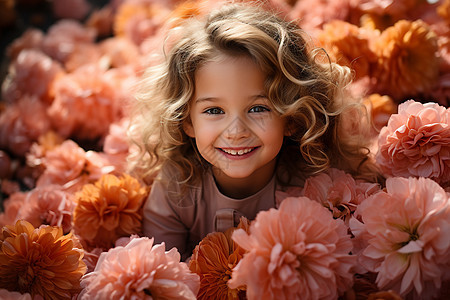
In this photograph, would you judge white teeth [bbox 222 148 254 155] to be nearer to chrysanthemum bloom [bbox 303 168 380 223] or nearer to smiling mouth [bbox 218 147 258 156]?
smiling mouth [bbox 218 147 258 156]

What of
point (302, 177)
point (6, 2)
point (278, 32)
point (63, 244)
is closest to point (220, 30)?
point (278, 32)

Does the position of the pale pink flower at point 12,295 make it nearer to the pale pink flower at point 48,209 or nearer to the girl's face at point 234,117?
the pale pink flower at point 48,209

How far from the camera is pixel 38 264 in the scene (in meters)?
0.88

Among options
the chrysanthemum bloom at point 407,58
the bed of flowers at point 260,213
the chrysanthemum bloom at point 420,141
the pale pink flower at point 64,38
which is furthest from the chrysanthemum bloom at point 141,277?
the pale pink flower at point 64,38

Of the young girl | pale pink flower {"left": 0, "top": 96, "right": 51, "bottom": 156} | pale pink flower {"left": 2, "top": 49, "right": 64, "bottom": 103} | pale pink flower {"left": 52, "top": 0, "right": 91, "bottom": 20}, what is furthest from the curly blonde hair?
pale pink flower {"left": 52, "top": 0, "right": 91, "bottom": 20}

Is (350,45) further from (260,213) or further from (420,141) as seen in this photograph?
(260,213)

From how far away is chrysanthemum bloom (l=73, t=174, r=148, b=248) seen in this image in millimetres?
1107

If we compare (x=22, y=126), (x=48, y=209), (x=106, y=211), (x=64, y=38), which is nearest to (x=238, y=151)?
(x=106, y=211)

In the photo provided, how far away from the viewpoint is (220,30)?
3.28 ft

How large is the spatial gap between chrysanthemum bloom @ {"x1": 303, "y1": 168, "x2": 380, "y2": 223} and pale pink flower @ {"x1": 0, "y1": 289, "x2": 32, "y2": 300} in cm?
57

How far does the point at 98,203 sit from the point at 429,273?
696mm

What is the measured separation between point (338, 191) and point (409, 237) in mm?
222

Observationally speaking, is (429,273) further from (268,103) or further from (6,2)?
(6,2)

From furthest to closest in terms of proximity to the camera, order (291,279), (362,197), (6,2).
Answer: (6,2)
(362,197)
(291,279)
